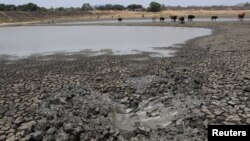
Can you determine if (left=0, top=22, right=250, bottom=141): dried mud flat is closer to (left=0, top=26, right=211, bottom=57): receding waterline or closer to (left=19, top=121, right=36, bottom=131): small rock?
(left=19, top=121, right=36, bottom=131): small rock

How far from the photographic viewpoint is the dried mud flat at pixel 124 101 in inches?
303

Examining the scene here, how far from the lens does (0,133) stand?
26.3ft

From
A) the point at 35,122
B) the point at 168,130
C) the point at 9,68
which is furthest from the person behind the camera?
the point at 9,68

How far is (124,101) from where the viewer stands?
9945 mm

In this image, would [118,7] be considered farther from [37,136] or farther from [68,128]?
[37,136]

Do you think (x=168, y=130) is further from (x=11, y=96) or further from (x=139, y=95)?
(x=11, y=96)

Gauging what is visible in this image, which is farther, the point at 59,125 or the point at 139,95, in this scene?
the point at 139,95

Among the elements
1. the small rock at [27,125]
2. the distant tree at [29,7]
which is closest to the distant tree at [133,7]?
the distant tree at [29,7]

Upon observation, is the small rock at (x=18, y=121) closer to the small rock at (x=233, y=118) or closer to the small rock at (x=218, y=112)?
the small rock at (x=218, y=112)

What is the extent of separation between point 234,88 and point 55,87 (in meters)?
7.22

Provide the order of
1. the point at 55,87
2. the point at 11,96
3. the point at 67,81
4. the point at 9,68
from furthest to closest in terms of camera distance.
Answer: the point at 9,68 < the point at 67,81 < the point at 55,87 < the point at 11,96

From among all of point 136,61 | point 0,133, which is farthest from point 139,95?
point 136,61

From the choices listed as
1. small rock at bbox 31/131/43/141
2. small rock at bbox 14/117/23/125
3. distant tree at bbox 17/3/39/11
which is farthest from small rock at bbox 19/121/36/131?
distant tree at bbox 17/3/39/11

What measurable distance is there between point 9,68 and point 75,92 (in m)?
8.48
